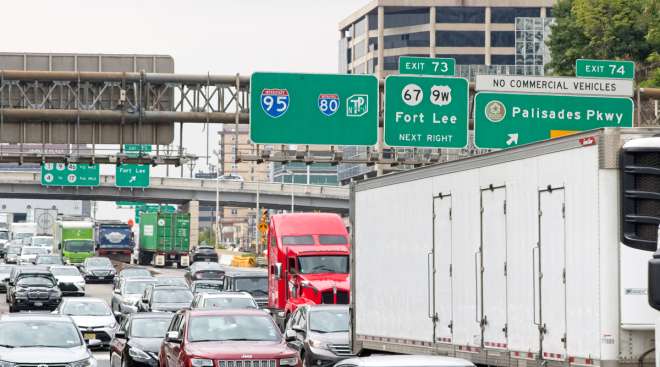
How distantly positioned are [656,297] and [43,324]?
15.4m

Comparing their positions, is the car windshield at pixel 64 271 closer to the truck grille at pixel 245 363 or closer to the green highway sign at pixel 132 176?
the green highway sign at pixel 132 176

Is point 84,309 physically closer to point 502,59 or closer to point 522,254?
point 522,254

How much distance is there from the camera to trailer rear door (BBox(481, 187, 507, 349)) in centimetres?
1689

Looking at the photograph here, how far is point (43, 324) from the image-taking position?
23719 millimetres

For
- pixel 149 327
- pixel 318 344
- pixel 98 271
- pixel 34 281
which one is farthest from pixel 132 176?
pixel 318 344

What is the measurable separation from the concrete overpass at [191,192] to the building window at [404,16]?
33.3 metres

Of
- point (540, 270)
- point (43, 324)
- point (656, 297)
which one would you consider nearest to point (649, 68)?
point (43, 324)

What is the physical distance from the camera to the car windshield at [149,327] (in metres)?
27.9

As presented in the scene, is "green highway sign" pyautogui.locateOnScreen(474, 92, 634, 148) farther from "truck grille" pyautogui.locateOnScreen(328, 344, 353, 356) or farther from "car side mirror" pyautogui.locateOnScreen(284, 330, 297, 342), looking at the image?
"truck grille" pyautogui.locateOnScreen(328, 344, 353, 356)

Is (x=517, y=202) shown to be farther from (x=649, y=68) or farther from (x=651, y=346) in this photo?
(x=649, y=68)

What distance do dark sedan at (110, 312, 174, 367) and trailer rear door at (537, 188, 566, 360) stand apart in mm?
12233

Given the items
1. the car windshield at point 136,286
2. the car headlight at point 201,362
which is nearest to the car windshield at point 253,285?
the car windshield at point 136,286

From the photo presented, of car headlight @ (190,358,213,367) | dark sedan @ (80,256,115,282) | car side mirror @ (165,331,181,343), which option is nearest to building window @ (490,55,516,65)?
dark sedan @ (80,256,115,282)

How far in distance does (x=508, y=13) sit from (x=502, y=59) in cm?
527
